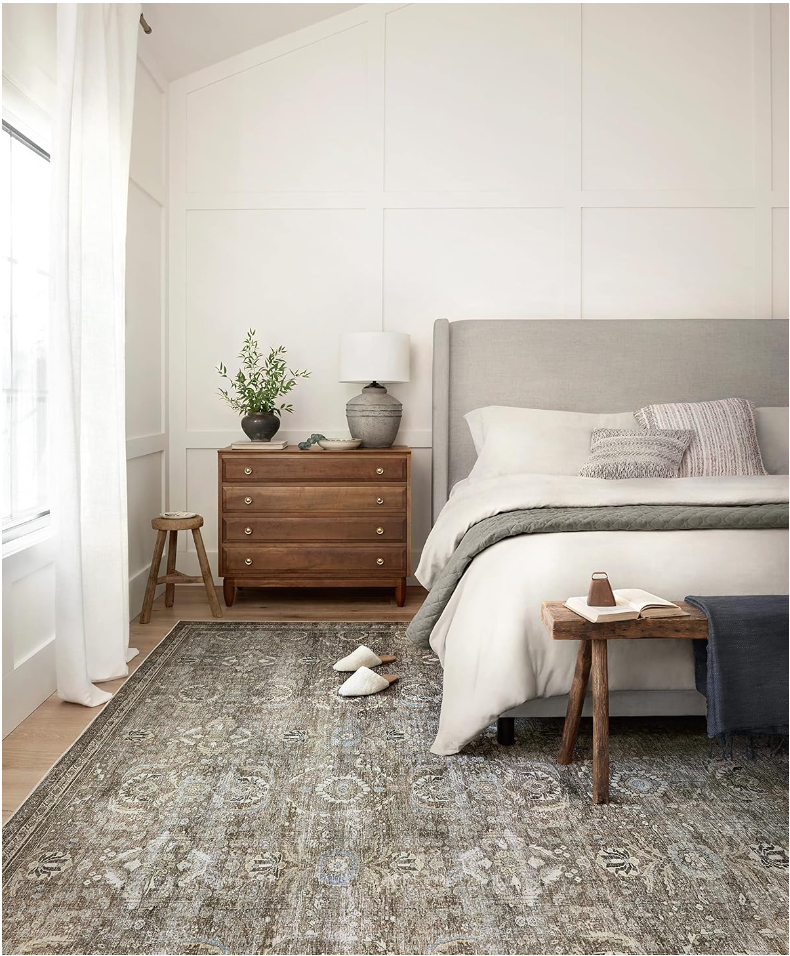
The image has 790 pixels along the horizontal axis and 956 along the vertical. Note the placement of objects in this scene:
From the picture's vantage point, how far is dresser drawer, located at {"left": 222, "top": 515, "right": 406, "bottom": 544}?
3842mm

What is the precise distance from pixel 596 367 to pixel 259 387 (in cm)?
171

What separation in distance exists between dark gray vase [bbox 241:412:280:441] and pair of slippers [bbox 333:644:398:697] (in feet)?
4.60

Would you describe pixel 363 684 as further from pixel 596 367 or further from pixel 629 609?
pixel 596 367

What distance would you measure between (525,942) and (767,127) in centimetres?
414

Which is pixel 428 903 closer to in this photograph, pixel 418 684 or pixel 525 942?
pixel 525 942

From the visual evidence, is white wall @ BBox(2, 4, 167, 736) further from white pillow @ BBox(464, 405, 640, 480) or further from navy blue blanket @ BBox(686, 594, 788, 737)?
navy blue blanket @ BBox(686, 594, 788, 737)

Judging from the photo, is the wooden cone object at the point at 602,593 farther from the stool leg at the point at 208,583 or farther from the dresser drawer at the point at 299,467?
the stool leg at the point at 208,583

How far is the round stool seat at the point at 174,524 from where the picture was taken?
144 inches

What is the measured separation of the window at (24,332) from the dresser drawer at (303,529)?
1.04 metres

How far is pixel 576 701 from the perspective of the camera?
2.08 metres

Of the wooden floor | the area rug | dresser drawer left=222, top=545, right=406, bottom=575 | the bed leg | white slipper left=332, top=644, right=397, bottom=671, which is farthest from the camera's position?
dresser drawer left=222, top=545, right=406, bottom=575

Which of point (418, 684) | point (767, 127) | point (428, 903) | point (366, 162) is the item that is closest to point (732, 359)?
point (767, 127)

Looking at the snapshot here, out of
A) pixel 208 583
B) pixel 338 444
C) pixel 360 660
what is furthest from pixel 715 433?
pixel 208 583

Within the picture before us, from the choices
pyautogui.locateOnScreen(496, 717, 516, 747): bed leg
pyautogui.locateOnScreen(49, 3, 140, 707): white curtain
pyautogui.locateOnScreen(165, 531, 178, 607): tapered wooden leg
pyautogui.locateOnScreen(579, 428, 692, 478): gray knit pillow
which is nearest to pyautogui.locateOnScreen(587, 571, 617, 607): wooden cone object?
pyautogui.locateOnScreen(496, 717, 516, 747): bed leg
